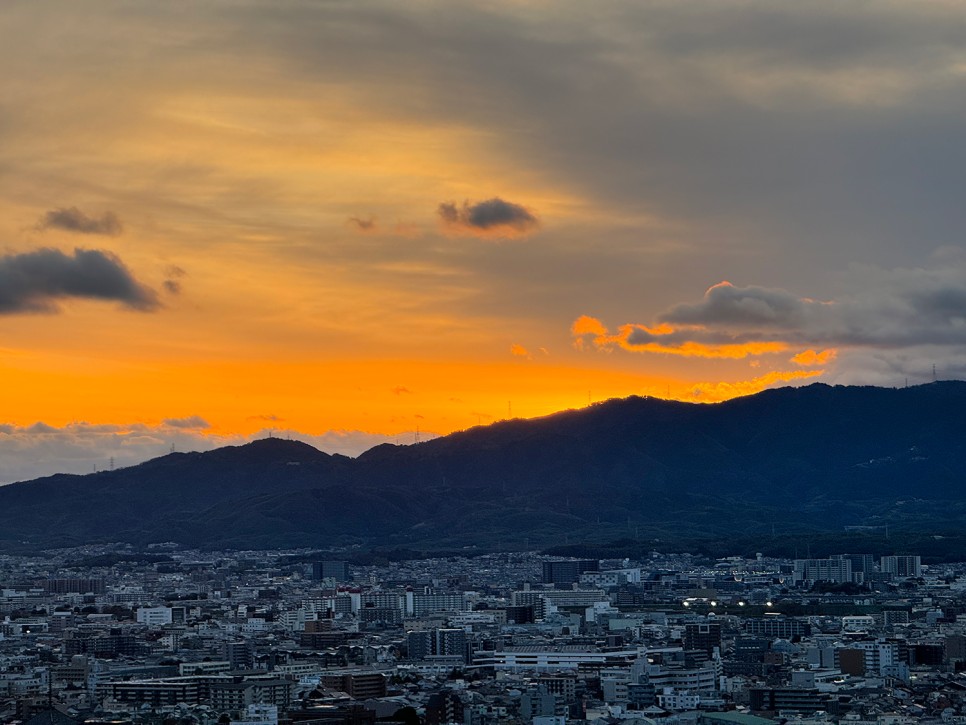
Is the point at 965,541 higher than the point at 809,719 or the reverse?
higher

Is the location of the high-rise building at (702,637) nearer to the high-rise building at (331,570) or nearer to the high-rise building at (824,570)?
the high-rise building at (824,570)

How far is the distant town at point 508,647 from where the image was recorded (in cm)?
7106

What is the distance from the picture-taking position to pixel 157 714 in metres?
68.6

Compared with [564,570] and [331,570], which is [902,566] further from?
[331,570]

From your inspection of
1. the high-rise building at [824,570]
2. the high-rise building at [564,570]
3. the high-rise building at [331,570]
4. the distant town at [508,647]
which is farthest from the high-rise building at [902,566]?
the high-rise building at [331,570]

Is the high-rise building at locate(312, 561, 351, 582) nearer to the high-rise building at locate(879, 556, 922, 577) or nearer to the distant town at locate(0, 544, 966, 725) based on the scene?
the distant town at locate(0, 544, 966, 725)

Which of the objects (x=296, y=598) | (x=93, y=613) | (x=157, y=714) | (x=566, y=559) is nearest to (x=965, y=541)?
(x=566, y=559)

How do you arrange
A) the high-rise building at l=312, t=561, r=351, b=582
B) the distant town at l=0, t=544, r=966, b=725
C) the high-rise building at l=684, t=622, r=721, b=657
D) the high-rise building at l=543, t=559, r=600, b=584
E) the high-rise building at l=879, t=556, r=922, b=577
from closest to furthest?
the distant town at l=0, t=544, r=966, b=725
the high-rise building at l=684, t=622, r=721, b=657
the high-rise building at l=879, t=556, r=922, b=577
the high-rise building at l=543, t=559, r=600, b=584
the high-rise building at l=312, t=561, r=351, b=582

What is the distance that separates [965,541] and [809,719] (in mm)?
123156

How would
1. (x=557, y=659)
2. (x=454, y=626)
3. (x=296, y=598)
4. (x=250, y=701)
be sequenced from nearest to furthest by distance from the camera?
(x=250, y=701), (x=557, y=659), (x=454, y=626), (x=296, y=598)

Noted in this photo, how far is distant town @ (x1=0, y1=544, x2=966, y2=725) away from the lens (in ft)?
233

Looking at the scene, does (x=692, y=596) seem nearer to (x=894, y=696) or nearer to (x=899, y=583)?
(x=899, y=583)

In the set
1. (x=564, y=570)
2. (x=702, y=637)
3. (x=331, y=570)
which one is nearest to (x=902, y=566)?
(x=564, y=570)

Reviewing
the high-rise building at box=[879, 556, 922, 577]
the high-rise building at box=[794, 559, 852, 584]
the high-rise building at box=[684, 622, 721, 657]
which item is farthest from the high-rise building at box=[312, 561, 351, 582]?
the high-rise building at box=[684, 622, 721, 657]
